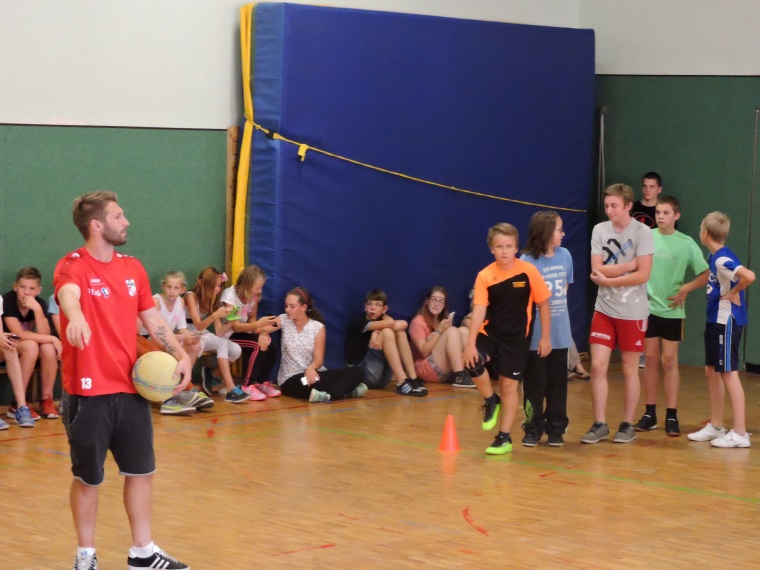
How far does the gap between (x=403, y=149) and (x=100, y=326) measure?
626 centimetres

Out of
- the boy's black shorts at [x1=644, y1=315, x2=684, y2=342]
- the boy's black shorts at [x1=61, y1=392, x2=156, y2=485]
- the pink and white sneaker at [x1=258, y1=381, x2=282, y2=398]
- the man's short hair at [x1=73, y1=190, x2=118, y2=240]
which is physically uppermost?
the man's short hair at [x1=73, y1=190, x2=118, y2=240]

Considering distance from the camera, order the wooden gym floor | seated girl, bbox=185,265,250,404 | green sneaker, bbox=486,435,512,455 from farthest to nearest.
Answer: seated girl, bbox=185,265,250,404 < green sneaker, bbox=486,435,512,455 < the wooden gym floor

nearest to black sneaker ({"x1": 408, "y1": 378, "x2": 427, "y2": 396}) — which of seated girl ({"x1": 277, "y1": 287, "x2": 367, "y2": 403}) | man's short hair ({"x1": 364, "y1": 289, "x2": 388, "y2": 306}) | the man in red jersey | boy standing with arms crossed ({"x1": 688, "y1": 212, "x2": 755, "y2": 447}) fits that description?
seated girl ({"x1": 277, "y1": 287, "x2": 367, "y2": 403})

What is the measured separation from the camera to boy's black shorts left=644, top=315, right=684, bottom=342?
298 inches

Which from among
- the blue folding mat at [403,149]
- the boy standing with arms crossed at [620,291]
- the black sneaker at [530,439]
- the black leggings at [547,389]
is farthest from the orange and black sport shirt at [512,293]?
the blue folding mat at [403,149]

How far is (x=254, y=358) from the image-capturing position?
9.27 m

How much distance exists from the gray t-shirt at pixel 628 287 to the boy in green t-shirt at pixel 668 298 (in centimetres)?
44

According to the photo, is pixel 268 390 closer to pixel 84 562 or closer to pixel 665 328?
pixel 665 328

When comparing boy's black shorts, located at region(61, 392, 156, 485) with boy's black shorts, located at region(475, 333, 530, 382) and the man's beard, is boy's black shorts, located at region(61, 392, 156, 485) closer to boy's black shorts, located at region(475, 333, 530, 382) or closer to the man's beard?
the man's beard

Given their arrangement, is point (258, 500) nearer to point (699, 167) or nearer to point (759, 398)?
point (759, 398)

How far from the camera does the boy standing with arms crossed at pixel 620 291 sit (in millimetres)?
7098

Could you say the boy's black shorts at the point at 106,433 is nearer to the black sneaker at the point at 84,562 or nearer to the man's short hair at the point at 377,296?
the black sneaker at the point at 84,562

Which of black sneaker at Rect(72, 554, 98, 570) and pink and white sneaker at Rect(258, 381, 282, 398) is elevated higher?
pink and white sneaker at Rect(258, 381, 282, 398)

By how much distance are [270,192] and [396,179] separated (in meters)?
1.31
